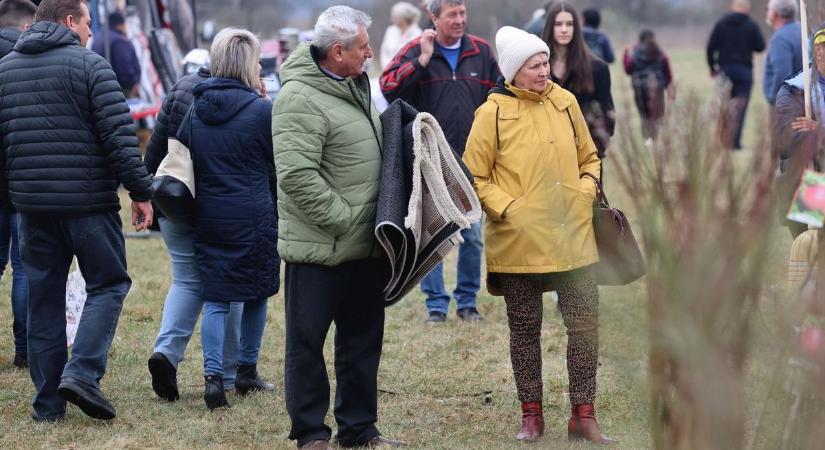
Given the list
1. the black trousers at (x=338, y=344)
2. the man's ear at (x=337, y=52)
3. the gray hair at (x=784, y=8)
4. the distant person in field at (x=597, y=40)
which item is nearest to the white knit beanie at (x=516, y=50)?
the man's ear at (x=337, y=52)

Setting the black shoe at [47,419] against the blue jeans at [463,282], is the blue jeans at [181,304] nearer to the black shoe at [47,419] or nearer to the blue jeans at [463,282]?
the black shoe at [47,419]

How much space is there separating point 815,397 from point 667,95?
2.93ft

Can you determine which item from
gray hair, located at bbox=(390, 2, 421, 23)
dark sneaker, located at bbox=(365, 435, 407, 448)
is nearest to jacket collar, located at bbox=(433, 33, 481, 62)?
dark sneaker, located at bbox=(365, 435, 407, 448)

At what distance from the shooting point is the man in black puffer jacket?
537 centimetres

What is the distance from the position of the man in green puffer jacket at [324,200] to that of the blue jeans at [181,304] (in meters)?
1.21

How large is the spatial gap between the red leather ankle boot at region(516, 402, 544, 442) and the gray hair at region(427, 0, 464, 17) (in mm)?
2982

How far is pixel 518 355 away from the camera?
533 cm

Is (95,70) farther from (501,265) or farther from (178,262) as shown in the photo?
(501,265)

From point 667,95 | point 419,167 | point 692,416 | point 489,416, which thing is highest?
point 667,95

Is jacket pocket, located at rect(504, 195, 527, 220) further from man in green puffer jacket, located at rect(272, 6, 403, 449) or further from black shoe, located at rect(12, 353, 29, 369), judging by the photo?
black shoe, located at rect(12, 353, 29, 369)

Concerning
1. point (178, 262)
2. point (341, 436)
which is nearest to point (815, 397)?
point (341, 436)

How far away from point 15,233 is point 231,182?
1629 mm

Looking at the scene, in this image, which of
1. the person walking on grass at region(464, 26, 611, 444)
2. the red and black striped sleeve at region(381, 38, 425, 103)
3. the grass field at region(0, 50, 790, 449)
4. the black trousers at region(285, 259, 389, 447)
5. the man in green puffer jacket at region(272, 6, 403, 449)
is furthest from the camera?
the red and black striped sleeve at region(381, 38, 425, 103)

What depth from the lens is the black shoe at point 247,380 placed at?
20.5ft
